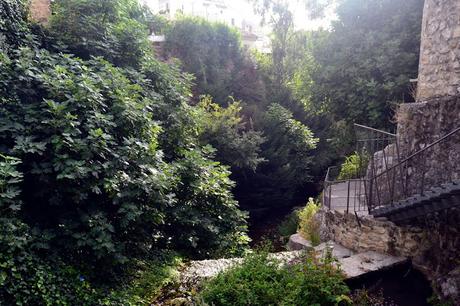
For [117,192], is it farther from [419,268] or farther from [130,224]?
[419,268]

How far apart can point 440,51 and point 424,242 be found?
3118 millimetres

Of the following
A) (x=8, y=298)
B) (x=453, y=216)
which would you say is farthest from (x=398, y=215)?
(x=8, y=298)

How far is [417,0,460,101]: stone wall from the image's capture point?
5.63 metres

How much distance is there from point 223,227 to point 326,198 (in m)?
2.29

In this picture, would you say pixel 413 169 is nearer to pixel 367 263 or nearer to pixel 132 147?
pixel 367 263

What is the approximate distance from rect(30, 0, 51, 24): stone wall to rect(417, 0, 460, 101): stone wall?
23.6ft

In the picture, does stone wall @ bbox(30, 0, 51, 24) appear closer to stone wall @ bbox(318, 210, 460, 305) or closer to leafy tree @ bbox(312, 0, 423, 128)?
stone wall @ bbox(318, 210, 460, 305)

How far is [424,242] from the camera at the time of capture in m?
5.21

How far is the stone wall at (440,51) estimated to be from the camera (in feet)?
18.5

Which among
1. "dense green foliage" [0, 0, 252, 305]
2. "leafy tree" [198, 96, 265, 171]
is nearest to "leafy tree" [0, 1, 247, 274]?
"dense green foliage" [0, 0, 252, 305]

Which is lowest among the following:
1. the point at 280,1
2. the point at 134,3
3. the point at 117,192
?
the point at 117,192

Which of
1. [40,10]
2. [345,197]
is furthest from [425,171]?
[40,10]

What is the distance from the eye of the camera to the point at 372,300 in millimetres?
4738

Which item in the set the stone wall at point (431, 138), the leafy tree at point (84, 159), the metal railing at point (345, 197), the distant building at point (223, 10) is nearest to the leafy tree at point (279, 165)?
the metal railing at point (345, 197)
